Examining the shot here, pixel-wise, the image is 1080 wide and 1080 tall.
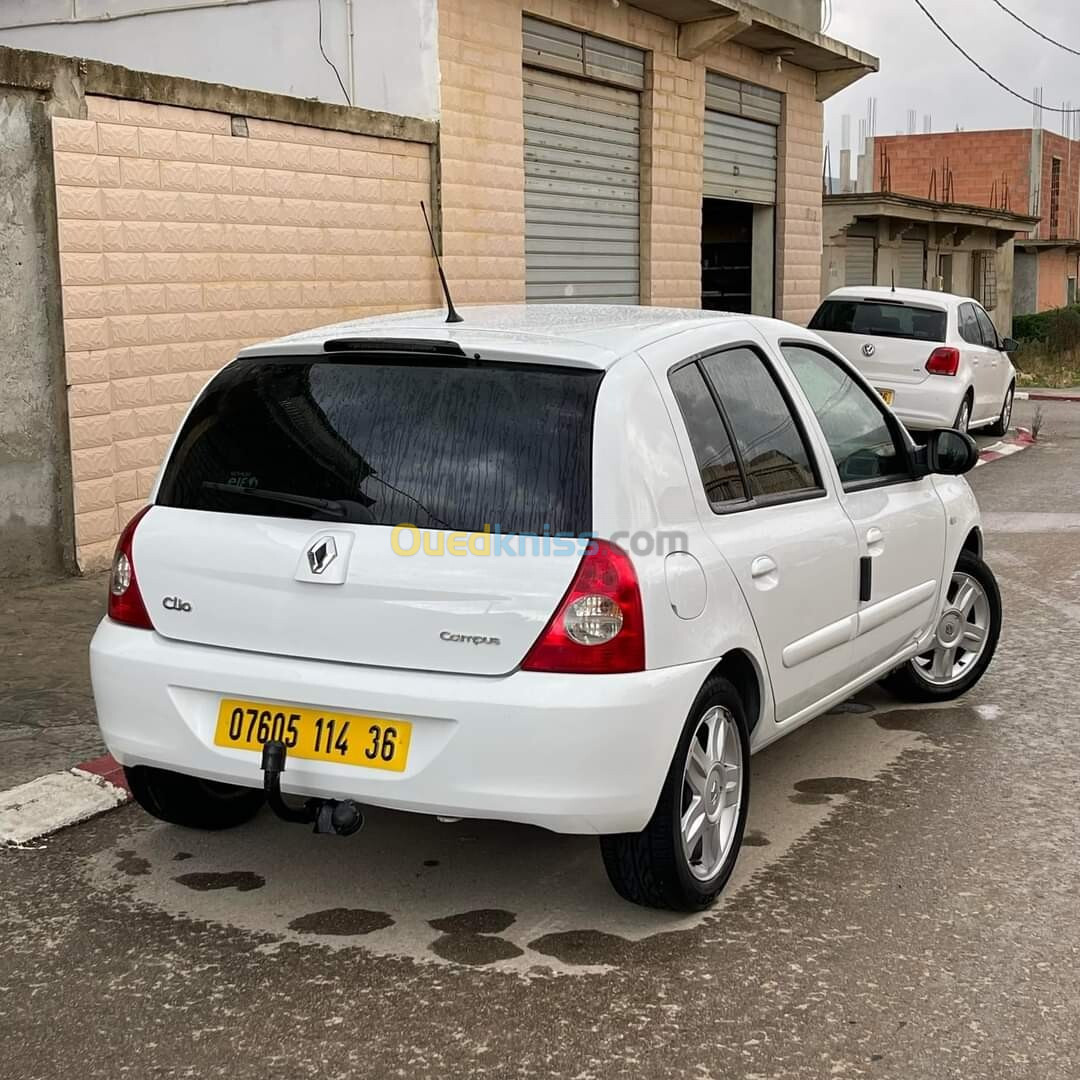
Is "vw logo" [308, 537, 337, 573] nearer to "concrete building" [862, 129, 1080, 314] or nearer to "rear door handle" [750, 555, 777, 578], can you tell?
"rear door handle" [750, 555, 777, 578]

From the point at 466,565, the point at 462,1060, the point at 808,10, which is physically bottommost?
the point at 462,1060

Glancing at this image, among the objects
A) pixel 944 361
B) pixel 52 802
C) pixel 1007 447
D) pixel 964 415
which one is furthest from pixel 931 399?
pixel 52 802

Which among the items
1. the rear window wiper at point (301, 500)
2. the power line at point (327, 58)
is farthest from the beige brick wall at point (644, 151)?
the rear window wiper at point (301, 500)

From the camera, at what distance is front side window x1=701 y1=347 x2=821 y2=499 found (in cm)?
466

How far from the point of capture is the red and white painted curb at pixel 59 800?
16.3 ft

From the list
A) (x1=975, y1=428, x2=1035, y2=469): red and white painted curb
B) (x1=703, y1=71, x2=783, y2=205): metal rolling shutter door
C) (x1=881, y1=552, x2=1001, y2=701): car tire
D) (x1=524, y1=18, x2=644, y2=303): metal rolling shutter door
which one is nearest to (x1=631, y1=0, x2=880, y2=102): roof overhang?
(x1=703, y1=71, x2=783, y2=205): metal rolling shutter door

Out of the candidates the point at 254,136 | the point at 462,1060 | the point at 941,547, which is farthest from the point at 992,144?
the point at 462,1060

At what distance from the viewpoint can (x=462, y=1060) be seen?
11.3 ft

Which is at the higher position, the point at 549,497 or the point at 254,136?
the point at 254,136

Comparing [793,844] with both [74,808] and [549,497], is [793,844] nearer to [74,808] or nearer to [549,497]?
[549,497]

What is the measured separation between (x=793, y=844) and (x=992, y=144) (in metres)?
49.8

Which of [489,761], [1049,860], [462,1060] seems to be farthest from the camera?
[1049,860]

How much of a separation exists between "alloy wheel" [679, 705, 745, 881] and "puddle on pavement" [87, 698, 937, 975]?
17 cm

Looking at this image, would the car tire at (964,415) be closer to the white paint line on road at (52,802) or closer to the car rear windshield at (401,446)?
the white paint line on road at (52,802)
